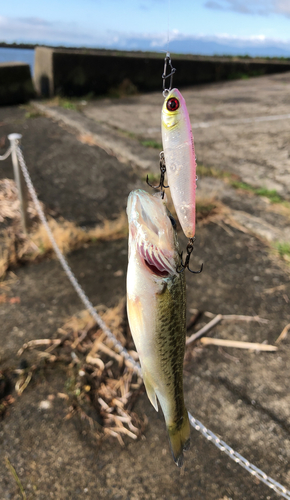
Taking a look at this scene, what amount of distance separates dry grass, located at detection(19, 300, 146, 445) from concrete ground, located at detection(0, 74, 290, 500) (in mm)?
85

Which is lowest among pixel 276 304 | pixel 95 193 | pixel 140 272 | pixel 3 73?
pixel 276 304

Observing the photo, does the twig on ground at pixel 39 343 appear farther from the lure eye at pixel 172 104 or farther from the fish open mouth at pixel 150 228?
the lure eye at pixel 172 104

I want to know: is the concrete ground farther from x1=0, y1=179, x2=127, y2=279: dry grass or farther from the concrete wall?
the concrete wall

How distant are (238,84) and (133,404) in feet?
46.8

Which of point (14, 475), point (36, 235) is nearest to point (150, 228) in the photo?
point (14, 475)

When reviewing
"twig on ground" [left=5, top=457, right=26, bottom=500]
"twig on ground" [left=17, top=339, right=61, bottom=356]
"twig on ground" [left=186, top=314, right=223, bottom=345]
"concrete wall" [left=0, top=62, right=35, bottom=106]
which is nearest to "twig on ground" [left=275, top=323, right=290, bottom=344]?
"twig on ground" [left=186, top=314, right=223, bottom=345]

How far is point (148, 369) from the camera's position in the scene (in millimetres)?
1479

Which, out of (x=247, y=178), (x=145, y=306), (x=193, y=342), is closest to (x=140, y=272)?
(x=145, y=306)

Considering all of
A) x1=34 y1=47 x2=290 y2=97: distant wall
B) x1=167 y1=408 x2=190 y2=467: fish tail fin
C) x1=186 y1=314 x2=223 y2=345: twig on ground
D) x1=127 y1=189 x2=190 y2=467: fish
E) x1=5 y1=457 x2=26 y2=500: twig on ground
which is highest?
x1=34 y1=47 x2=290 y2=97: distant wall

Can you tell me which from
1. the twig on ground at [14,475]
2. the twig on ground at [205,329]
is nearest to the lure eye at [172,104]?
the twig on ground at [14,475]

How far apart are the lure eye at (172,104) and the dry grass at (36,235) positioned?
3.69m

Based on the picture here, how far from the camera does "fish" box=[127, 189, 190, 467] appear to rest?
128 centimetres

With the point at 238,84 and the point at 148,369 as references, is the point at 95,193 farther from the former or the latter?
the point at 238,84

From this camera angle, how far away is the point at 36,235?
15.9ft
